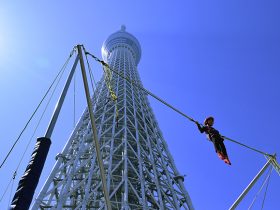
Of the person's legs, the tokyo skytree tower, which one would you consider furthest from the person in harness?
the tokyo skytree tower

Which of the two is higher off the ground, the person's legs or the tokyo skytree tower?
the tokyo skytree tower

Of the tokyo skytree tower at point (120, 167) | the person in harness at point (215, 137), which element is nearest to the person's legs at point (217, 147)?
the person in harness at point (215, 137)

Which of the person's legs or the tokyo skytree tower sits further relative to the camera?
the tokyo skytree tower

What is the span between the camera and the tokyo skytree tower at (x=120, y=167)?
20875mm

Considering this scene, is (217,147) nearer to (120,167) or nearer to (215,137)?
(215,137)

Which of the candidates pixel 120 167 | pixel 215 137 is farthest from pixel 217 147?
pixel 120 167

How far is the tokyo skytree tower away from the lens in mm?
20875

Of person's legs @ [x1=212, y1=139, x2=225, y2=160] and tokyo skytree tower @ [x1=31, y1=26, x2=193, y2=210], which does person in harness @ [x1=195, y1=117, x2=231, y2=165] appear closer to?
person's legs @ [x1=212, y1=139, x2=225, y2=160]

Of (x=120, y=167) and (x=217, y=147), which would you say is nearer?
(x=217, y=147)

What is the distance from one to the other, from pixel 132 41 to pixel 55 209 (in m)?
58.6

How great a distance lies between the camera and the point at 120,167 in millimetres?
24938

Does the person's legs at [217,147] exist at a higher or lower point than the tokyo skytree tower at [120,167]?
lower

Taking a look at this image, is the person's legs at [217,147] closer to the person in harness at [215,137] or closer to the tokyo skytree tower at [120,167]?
the person in harness at [215,137]

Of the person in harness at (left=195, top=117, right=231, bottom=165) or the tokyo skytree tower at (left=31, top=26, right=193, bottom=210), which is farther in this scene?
the tokyo skytree tower at (left=31, top=26, right=193, bottom=210)
